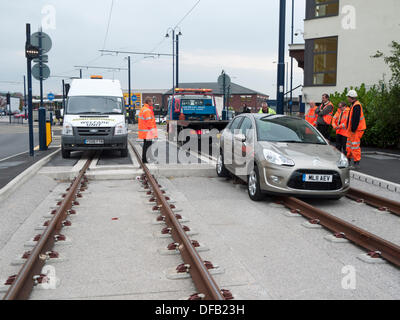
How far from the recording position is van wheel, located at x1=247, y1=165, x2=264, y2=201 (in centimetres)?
795

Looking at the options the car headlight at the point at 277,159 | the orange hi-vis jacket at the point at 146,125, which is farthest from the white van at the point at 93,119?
the car headlight at the point at 277,159

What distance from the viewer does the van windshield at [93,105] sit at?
14266mm

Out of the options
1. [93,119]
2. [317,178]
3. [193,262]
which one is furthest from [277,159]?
[93,119]

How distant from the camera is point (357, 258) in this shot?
505 centimetres

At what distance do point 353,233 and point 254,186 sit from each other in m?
2.61

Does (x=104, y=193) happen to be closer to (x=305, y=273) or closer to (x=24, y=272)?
(x=24, y=272)

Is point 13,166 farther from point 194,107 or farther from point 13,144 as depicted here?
point 13,144

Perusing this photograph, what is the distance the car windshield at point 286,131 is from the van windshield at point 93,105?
266 inches

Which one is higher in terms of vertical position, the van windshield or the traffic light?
the traffic light

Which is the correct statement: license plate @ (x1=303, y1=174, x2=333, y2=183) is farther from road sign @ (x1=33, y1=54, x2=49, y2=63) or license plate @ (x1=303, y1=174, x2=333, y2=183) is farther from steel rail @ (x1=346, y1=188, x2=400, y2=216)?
road sign @ (x1=33, y1=54, x2=49, y2=63)

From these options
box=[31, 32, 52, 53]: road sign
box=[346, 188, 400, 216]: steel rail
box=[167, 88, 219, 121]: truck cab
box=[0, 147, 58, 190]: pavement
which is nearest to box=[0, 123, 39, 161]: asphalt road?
box=[0, 147, 58, 190]: pavement

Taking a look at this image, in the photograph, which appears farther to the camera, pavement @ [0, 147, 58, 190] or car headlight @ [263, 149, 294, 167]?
pavement @ [0, 147, 58, 190]

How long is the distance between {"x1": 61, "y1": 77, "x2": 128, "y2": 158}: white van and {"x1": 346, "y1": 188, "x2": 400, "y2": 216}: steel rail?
7629 mm

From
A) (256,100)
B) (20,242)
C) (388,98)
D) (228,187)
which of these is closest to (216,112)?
(388,98)
